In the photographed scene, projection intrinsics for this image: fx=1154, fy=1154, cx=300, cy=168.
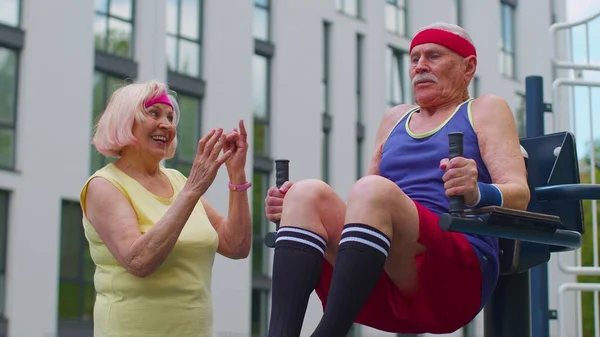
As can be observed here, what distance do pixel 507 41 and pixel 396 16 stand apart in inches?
203

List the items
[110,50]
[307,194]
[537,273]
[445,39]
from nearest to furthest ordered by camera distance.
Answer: [307,194] → [445,39] → [537,273] → [110,50]

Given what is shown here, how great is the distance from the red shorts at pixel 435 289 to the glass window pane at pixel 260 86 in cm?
1969

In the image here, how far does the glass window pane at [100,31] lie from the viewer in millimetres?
19156

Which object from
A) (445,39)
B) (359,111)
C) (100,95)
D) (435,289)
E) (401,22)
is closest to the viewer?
(435,289)

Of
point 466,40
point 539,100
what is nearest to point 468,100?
point 466,40

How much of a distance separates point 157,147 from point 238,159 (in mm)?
335

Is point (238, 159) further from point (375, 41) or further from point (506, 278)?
point (375, 41)

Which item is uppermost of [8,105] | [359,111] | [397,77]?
[397,77]

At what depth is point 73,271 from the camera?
18.4m

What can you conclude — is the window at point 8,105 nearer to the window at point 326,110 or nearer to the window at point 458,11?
the window at point 326,110

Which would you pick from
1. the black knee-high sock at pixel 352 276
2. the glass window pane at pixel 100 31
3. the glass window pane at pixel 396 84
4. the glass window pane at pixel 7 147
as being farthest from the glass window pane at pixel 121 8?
the black knee-high sock at pixel 352 276

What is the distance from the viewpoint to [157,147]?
13.5 feet

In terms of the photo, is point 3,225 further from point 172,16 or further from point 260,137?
point 260,137

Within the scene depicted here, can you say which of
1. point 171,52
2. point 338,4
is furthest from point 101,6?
point 338,4
